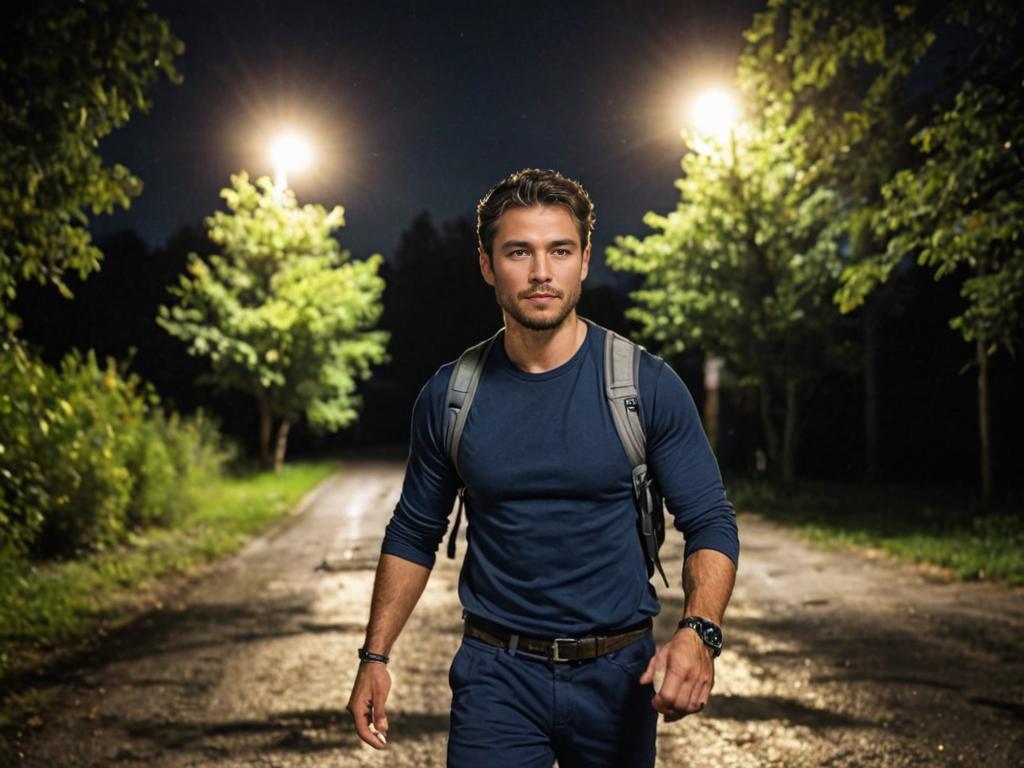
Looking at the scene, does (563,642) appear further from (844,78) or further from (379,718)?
(844,78)

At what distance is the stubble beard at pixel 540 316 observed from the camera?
2.89 m

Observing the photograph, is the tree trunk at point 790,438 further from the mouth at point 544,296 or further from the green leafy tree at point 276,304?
the mouth at point 544,296

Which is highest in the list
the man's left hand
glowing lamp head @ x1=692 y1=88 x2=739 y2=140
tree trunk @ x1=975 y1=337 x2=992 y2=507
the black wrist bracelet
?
glowing lamp head @ x1=692 y1=88 x2=739 y2=140

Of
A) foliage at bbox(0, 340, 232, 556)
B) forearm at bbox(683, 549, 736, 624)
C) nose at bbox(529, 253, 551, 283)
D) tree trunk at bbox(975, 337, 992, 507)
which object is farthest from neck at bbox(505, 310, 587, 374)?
tree trunk at bbox(975, 337, 992, 507)

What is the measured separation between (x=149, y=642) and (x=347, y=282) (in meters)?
24.0

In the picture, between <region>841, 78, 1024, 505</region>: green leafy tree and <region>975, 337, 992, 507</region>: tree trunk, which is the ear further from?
<region>975, 337, 992, 507</region>: tree trunk

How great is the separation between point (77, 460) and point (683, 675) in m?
11.2

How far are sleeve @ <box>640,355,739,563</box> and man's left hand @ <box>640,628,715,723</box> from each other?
32cm

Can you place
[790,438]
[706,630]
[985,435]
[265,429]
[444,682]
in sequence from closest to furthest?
[706,630] → [444,682] → [985,435] → [790,438] → [265,429]

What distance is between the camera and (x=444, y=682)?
22.8 feet

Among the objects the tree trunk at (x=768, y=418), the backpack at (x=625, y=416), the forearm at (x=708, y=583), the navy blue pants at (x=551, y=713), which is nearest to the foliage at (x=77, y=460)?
the backpack at (x=625, y=416)

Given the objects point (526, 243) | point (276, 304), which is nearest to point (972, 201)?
point (526, 243)

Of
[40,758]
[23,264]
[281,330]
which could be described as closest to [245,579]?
[23,264]

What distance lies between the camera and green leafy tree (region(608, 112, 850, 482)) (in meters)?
21.3
